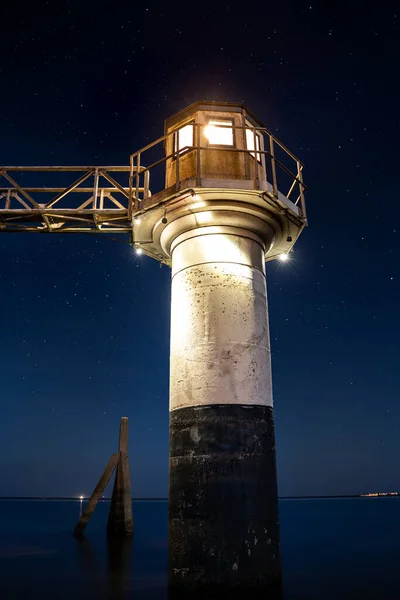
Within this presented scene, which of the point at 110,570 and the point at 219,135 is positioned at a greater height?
the point at 219,135

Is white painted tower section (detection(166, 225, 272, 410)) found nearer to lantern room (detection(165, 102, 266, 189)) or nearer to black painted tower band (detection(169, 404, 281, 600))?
black painted tower band (detection(169, 404, 281, 600))

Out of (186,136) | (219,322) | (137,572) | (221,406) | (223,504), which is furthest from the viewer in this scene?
(137,572)

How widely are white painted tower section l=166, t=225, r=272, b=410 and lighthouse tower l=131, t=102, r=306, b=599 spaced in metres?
0.02

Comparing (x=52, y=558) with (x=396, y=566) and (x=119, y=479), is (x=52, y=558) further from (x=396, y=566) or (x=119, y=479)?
(x=396, y=566)

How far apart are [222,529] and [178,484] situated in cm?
115

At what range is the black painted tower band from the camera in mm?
7871

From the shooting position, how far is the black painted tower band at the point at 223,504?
25.8 ft

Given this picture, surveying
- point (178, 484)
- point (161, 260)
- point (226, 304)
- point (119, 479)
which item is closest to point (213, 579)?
point (178, 484)

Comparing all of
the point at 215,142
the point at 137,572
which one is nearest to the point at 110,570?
the point at 137,572

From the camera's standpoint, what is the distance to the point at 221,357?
8977mm

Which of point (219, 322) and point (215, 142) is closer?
point (219, 322)

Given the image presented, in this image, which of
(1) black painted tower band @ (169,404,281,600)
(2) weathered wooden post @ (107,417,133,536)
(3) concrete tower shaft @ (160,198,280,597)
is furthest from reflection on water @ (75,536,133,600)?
(3) concrete tower shaft @ (160,198,280,597)

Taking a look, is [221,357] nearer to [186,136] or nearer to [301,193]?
[301,193]

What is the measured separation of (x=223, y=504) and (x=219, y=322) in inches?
135
